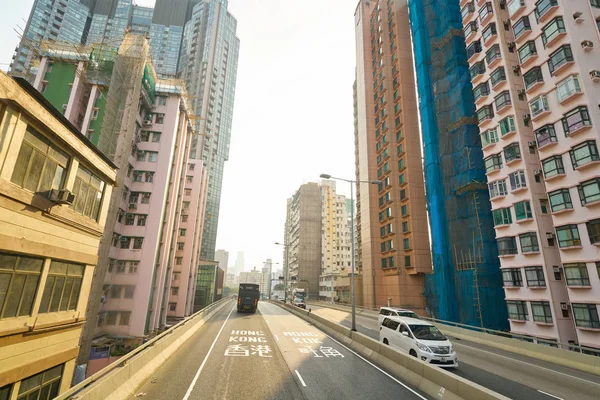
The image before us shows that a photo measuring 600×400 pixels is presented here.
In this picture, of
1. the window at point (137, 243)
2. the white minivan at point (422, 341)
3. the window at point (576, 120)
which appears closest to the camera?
the white minivan at point (422, 341)

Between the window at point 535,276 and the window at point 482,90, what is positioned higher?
the window at point 482,90

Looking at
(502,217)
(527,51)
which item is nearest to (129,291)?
(502,217)

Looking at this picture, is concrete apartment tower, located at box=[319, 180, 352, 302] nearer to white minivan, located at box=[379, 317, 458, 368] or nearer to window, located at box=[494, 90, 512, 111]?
window, located at box=[494, 90, 512, 111]

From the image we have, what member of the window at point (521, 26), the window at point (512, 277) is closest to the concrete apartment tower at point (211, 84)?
the window at point (521, 26)

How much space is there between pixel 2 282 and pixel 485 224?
1527 inches

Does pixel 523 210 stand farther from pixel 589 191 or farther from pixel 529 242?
pixel 589 191

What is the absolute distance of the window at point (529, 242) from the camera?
2547cm

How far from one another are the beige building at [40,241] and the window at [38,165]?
0.03 meters

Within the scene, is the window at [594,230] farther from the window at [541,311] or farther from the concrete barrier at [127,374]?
the concrete barrier at [127,374]

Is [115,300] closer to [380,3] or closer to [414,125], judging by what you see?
[414,125]

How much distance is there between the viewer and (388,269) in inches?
1919

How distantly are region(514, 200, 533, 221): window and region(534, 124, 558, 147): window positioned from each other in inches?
211

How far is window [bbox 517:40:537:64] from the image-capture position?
27188mm

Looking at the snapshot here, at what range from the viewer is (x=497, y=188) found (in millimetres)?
29734
